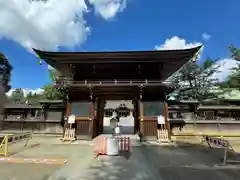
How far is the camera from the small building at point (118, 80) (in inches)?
467

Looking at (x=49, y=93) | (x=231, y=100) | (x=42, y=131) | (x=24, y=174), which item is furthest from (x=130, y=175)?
(x=49, y=93)

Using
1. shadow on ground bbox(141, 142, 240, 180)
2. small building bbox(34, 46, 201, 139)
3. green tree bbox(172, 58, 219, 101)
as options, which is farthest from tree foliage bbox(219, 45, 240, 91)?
shadow on ground bbox(141, 142, 240, 180)

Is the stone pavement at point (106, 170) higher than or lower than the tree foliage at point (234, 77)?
lower

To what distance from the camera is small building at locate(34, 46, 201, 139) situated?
11.9m

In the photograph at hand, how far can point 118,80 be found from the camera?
13.2 metres

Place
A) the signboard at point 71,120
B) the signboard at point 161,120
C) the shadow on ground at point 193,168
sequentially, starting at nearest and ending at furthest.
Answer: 1. the shadow on ground at point 193,168
2. the signboard at point 161,120
3. the signboard at point 71,120

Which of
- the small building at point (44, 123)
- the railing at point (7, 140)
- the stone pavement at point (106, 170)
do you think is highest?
the small building at point (44, 123)

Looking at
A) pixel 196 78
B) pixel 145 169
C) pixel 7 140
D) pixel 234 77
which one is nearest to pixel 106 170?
pixel 145 169

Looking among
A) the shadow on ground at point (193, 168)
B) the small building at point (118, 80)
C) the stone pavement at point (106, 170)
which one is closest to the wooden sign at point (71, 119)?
the small building at point (118, 80)

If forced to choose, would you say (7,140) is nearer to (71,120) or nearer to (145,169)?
(71,120)

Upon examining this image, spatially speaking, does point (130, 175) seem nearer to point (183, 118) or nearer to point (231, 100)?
point (183, 118)

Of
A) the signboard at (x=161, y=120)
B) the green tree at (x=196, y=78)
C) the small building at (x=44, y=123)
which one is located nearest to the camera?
the signboard at (x=161, y=120)

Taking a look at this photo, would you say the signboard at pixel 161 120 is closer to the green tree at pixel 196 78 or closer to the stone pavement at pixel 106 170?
the stone pavement at pixel 106 170

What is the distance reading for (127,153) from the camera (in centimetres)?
777
